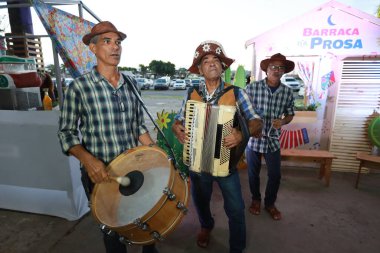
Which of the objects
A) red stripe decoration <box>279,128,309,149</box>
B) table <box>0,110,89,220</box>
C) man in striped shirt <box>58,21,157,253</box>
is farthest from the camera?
red stripe decoration <box>279,128,309,149</box>

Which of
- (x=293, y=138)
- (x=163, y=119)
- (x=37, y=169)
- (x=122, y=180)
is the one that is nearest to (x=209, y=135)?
(x=122, y=180)

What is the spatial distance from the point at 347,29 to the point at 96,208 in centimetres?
512

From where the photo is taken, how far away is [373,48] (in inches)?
172

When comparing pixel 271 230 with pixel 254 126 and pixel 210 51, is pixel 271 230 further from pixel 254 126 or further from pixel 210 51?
pixel 210 51

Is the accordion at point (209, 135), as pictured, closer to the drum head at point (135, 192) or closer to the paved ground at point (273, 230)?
the drum head at point (135, 192)

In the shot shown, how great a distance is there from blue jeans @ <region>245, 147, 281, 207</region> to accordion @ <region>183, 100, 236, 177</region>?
1217mm

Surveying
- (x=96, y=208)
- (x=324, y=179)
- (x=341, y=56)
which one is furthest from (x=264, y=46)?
(x=96, y=208)

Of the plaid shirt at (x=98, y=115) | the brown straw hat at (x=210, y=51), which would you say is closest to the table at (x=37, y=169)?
the plaid shirt at (x=98, y=115)

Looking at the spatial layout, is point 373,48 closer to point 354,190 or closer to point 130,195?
point 354,190

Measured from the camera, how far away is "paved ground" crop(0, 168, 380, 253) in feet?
8.78

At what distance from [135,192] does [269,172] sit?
199cm

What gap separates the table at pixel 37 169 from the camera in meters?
3.12

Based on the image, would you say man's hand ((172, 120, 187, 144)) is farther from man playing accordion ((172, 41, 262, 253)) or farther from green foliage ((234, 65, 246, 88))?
green foliage ((234, 65, 246, 88))

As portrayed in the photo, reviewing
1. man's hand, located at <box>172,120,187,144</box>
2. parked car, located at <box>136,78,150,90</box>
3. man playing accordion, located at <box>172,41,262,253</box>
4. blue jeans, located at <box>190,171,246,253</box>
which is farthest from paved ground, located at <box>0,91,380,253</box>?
parked car, located at <box>136,78,150,90</box>
